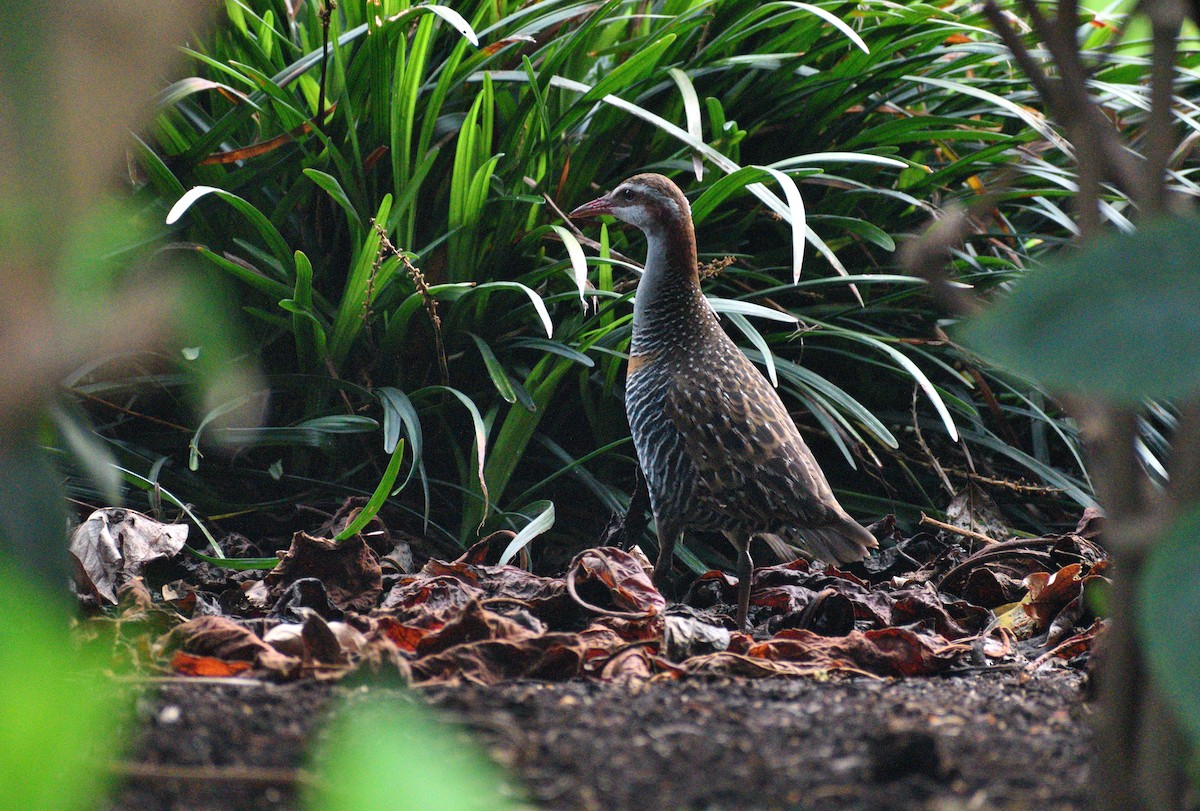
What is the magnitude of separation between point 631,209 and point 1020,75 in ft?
7.27

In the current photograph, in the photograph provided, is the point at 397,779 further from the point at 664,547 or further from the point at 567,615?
the point at 664,547

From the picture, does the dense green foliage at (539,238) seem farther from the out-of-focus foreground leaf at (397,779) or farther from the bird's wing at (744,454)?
the out-of-focus foreground leaf at (397,779)

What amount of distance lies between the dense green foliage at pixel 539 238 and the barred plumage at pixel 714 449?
26 centimetres

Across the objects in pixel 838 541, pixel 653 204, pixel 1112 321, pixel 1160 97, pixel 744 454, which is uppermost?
pixel 1160 97

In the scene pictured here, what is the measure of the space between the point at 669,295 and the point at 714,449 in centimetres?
52

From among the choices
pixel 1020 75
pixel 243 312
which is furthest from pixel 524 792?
pixel 1020 75

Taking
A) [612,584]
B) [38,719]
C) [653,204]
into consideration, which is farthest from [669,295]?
[38,719]

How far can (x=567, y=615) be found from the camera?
7.33 feet

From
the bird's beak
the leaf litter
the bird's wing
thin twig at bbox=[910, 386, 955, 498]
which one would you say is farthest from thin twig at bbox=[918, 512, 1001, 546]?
the bird's beak

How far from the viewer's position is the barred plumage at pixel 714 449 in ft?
9.23

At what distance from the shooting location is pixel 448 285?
315cm

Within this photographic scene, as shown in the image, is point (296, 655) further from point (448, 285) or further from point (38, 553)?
point (448, 285)

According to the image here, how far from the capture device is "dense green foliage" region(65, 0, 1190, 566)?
3227mm

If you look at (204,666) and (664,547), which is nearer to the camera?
(204,666)
